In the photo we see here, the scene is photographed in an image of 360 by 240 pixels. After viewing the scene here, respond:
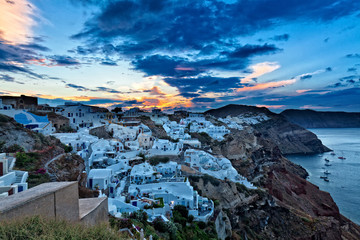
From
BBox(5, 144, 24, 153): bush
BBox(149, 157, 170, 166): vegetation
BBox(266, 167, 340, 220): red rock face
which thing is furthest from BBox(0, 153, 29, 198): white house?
BBox(266, 167, 340, 220): red rock face

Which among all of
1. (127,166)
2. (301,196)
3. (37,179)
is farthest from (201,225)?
(301,196)

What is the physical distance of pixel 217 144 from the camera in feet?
129

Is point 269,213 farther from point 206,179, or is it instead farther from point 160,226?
point 160,226

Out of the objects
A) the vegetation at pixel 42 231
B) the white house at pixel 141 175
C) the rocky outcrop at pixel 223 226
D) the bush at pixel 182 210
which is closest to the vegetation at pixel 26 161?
the white house at pixel 141 175

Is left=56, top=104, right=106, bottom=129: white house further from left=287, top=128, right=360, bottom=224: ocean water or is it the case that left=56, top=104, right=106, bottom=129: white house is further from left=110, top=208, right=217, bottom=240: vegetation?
left=287, top=128, right=360, bottom=224: ocean water

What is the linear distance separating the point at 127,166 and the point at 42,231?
1841 centimetres

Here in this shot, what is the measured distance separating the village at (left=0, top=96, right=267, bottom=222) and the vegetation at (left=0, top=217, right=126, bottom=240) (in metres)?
5.67

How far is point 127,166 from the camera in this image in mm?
20688

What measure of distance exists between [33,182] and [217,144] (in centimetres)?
3267

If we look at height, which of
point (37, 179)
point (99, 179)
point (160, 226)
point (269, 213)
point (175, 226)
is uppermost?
point (37, 179)

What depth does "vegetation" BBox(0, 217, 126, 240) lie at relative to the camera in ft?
8.67

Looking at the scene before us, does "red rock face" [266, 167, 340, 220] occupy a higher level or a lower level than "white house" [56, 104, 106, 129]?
lower

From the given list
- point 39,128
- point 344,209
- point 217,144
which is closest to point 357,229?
point 344,209

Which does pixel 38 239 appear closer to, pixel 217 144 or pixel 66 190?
pixel 66 190
